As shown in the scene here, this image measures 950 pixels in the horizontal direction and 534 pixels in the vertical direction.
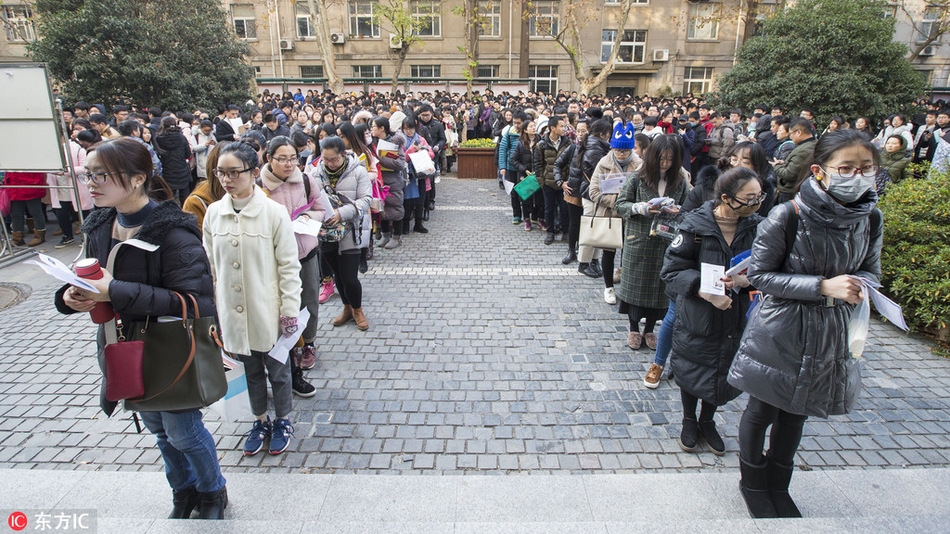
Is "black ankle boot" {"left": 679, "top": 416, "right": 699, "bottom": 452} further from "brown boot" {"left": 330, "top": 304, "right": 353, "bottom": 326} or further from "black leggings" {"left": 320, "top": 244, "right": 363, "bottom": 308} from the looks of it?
"brown boot" {"left": 330, "top": 304, "right": 353, "bottom": 326}

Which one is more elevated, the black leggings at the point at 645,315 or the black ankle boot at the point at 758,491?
the black leggings at the point at 645,315

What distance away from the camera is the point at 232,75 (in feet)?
57.6

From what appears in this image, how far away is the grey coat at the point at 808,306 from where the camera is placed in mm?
2523

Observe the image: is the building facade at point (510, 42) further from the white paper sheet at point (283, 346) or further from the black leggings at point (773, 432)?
the black leggings at point (773, 432)

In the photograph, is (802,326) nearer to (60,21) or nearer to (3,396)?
(3,396)

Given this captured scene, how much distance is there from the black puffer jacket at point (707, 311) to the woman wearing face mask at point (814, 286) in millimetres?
442

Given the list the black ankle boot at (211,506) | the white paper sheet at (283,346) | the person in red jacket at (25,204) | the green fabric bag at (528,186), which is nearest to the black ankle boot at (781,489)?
the white paper sheet at (283,346)

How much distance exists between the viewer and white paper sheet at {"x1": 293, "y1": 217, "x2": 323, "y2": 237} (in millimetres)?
4039

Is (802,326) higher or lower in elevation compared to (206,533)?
higher

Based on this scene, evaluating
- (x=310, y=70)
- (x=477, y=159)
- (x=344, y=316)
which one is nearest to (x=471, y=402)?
(x=344, y=316)

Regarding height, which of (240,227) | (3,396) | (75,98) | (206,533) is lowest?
(3,396)

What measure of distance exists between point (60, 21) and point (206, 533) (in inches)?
679

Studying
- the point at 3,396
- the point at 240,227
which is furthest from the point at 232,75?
the point at 240,227

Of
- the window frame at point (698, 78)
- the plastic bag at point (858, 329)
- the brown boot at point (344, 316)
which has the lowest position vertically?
the brown boot at point (344, 316)
